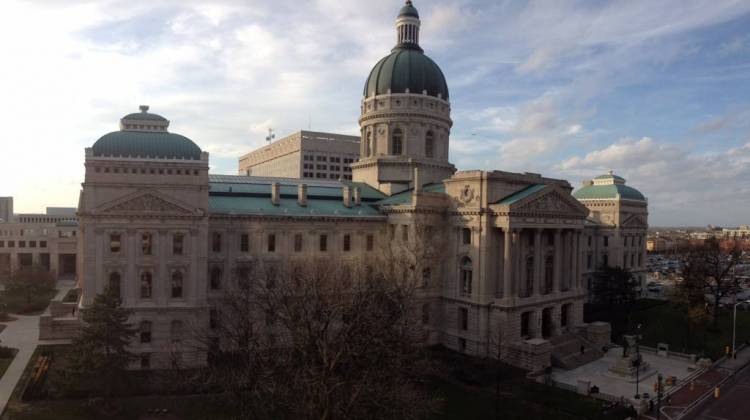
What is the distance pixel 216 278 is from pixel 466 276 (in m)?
29.0

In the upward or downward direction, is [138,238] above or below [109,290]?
above

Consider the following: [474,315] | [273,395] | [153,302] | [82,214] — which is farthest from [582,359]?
[82,214]

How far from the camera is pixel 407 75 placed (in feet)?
259

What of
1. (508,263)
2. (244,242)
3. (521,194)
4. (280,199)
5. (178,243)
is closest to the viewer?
(178,243)

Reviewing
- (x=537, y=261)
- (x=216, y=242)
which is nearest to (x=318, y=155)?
(x=216, y=242)

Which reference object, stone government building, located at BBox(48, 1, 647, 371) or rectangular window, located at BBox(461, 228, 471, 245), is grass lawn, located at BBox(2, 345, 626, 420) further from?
rectangular window, located at BBox(461, 228, 471, 245)

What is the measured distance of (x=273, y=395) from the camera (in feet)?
109

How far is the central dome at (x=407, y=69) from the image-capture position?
259 ft

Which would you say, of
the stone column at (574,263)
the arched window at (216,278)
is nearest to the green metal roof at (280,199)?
the arched window at (216,278)

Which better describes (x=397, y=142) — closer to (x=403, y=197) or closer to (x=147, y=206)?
(x=403, y=197)

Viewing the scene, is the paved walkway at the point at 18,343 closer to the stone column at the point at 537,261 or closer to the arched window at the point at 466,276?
the arched window at the point at 466,276

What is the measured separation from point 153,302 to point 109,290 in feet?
28.2

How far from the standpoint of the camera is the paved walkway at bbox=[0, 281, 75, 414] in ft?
152

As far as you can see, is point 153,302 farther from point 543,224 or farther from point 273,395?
point 543,224
